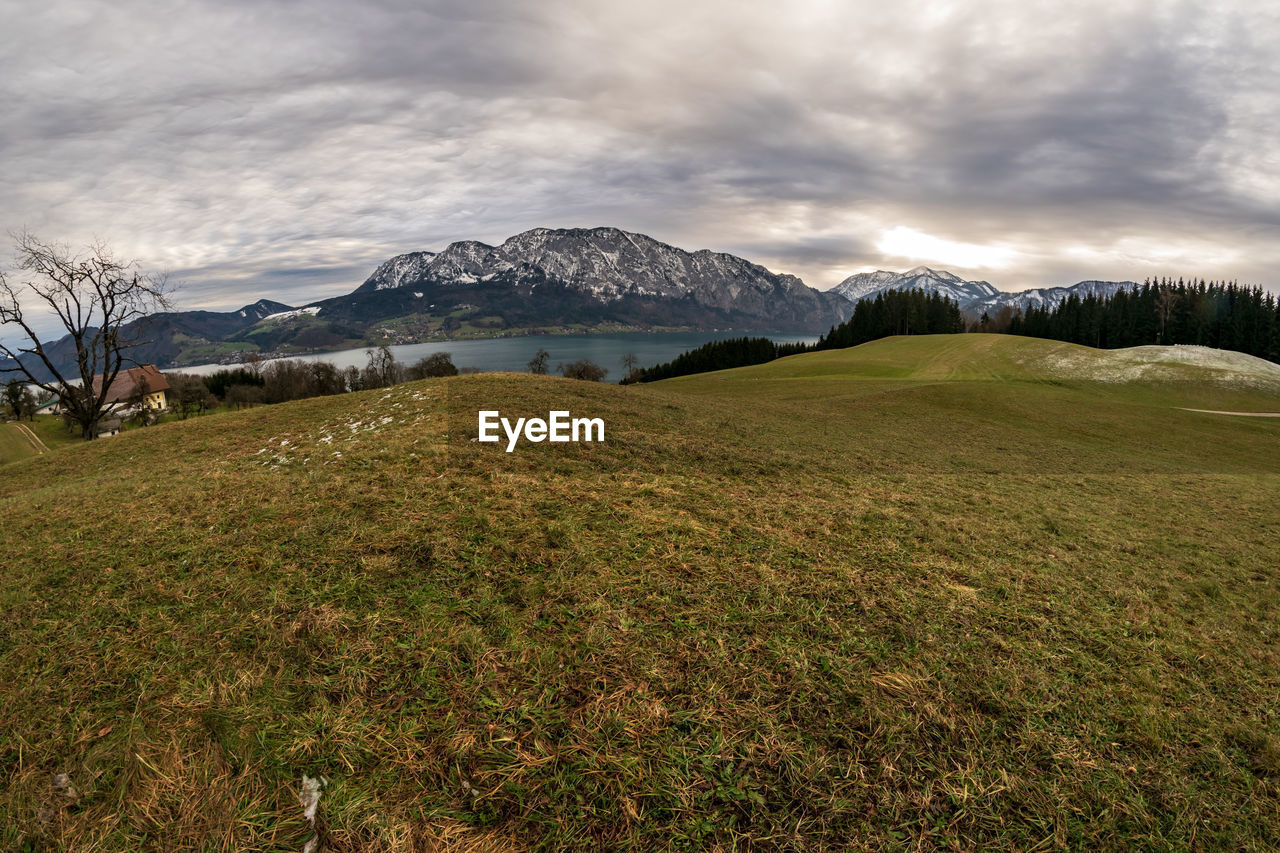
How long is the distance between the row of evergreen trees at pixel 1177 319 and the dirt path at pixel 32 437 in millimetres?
148598

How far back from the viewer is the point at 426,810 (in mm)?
2990

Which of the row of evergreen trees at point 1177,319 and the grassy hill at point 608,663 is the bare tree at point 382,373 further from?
the row of evergreen trees at point 1177,319

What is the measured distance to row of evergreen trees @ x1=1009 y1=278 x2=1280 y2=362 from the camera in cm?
7519

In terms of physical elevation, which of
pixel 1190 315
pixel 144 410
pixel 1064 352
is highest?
pixel 1190 315

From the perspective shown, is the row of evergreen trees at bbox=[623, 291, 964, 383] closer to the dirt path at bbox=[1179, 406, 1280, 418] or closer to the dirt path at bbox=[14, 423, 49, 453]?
the dirt path at bbox=[1179, 406, 1280, 418]

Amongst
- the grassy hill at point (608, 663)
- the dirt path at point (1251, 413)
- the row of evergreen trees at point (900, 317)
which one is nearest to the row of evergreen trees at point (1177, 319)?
the row of evergreen trees at point (900, 317)

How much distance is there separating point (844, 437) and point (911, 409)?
13.3 metres

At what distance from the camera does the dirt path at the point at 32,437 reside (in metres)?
48.3

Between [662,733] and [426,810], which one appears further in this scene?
[662,733]

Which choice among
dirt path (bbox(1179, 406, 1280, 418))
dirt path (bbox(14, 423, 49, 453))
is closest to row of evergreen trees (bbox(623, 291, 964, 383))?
dirt path (bbox(1179, 406, 1280, 418))

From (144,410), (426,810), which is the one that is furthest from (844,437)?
(144,410)

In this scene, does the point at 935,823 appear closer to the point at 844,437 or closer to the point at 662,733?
the point at 662,733

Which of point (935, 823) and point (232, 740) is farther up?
point (232, 740)

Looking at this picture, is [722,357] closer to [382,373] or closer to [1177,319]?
[382,373]
